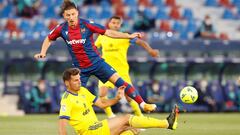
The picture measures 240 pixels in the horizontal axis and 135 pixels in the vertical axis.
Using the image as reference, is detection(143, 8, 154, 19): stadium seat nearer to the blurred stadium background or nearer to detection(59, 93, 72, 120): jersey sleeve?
the blurred stadium background

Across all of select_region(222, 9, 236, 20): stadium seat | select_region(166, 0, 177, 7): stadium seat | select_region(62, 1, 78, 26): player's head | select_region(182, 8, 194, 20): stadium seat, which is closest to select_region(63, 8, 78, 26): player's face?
select_region(62, 1, 78, 26): player's head

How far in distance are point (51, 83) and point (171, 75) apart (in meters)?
3.90

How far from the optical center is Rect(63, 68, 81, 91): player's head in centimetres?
1072

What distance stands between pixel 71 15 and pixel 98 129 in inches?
104

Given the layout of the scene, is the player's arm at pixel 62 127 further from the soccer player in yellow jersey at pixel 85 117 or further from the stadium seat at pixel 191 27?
the stadium seat at pixel 191 27

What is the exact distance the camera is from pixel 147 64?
82.8 ft

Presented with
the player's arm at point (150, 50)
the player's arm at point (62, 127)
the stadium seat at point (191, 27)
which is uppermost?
the stadium seat at point (191, 27)

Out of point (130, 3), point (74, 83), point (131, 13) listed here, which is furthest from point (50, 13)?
point (74, 83)

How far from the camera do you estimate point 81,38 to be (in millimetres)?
13508

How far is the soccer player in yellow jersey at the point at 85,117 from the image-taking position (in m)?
10.8

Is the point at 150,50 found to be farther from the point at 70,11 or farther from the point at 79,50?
the point at 70,11

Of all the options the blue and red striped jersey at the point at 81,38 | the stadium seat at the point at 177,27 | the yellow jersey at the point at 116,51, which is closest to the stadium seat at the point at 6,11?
the stadium seat at the point at 177,27

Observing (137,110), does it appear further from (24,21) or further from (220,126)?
(24,21)

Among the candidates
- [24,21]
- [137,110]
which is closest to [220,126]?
[137,110]
